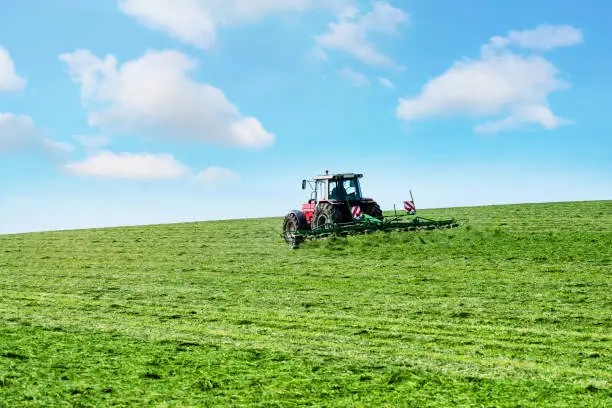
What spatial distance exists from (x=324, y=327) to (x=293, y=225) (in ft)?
34.6

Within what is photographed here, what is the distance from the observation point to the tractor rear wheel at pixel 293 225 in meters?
17.1

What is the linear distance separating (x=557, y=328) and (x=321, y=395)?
11.2 feet

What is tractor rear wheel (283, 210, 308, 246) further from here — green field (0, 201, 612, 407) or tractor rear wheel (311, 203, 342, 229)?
green field (0, 201, 612, 407)

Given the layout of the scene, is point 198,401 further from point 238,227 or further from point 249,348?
point 238,227

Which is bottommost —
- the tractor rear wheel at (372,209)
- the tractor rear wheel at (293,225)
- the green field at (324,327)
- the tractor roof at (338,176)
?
the green field at (324,327)

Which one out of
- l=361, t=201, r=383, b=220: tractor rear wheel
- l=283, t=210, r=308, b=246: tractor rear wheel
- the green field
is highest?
l=361, t=201, r=383, b=220: tractor rear wheel

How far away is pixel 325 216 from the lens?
16562 millimetres

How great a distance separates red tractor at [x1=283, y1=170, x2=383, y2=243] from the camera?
1656 cm

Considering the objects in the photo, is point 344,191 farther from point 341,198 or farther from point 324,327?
point 324,327

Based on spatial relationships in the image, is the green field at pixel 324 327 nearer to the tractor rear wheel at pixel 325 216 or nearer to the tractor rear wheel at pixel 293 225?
the tractor rear wheel at pixel 325 216

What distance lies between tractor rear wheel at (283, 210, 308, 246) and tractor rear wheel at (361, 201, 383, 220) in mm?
1655

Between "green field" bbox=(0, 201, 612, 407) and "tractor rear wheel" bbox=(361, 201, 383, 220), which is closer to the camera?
"green field" bbox=(0, 201, 612, 407)

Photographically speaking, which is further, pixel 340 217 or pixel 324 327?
pixel 340 217

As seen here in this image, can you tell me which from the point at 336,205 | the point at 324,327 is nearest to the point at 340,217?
the point at 336,205
